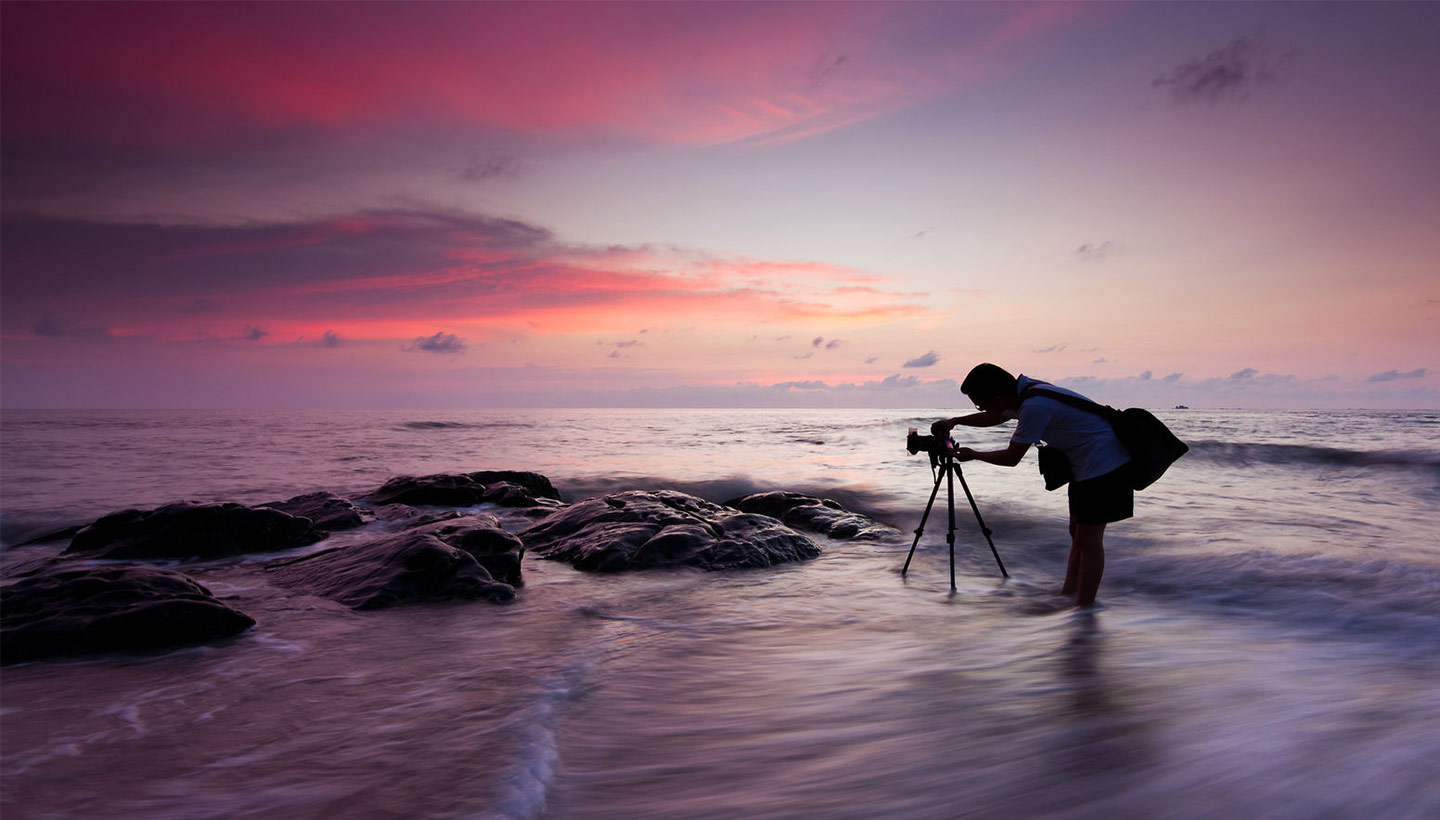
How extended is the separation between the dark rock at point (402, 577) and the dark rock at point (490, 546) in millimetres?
203

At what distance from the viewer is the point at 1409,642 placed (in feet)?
18.4

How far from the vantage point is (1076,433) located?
5.81 m

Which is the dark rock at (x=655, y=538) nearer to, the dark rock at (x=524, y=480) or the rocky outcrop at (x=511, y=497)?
the rocky outcrop at (x=511, y=497)

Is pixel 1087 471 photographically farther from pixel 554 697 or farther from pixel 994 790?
pixel 554 697

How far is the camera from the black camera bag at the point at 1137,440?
571 centimetres

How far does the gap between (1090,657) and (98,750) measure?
646cm

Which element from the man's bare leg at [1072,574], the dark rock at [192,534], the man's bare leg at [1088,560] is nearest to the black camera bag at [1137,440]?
the man's bare leg at [1088,560]

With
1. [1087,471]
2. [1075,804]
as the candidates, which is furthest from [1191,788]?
[1087,471]

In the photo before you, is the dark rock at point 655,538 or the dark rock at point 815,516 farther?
the dark rock at point 815,516

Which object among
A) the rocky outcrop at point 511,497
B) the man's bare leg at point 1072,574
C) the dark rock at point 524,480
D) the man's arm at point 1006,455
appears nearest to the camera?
the man's arm at point 1006,455

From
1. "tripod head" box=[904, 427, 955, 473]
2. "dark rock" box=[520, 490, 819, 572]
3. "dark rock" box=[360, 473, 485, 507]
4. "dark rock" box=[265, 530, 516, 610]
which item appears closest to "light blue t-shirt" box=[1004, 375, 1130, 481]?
"tripod head" box=[904, 427, 955, 473]

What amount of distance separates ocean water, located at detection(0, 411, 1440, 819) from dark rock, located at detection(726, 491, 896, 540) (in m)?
1.64

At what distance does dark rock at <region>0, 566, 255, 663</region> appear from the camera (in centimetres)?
509

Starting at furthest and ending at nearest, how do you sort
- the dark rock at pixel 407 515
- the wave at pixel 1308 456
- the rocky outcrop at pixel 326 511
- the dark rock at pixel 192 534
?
the wave at pixel 1308 456 → the dark rock at pixel 407 515 → the rocky outcrop at pixel 326 511 → the dark rock at pixel 192 534
